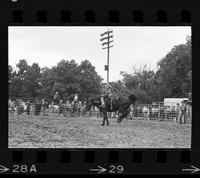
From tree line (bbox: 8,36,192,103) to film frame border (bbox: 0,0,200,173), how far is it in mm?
319

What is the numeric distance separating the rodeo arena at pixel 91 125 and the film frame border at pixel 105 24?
0.20m

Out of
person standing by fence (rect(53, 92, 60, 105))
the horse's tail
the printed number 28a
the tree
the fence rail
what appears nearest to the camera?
the printed number 28a

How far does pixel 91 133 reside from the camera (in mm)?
12391

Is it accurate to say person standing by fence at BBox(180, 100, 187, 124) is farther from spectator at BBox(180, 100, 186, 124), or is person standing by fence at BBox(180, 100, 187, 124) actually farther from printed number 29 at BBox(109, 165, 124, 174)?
printed number 29 at BBox(109, 165, 124, 174)

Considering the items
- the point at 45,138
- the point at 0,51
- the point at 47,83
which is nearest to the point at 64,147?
the point at 45,138

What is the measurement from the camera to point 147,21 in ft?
38.1

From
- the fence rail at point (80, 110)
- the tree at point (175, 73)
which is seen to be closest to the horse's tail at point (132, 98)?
the fence rail at point (80, 110)

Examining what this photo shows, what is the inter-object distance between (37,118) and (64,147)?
34.5 inches

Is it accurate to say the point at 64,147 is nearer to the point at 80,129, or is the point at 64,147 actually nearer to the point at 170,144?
the point at 80,129

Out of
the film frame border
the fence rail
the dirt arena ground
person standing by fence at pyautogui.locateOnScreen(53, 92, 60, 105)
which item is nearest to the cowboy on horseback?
the fence rail

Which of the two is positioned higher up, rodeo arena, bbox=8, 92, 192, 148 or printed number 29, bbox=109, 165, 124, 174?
rodeo arena, bbox=8, 92, 192, 148

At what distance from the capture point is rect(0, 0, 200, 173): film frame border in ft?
38.1

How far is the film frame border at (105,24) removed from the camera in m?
11.6

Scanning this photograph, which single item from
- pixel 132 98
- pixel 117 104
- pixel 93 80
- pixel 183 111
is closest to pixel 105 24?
pixel 93 80
